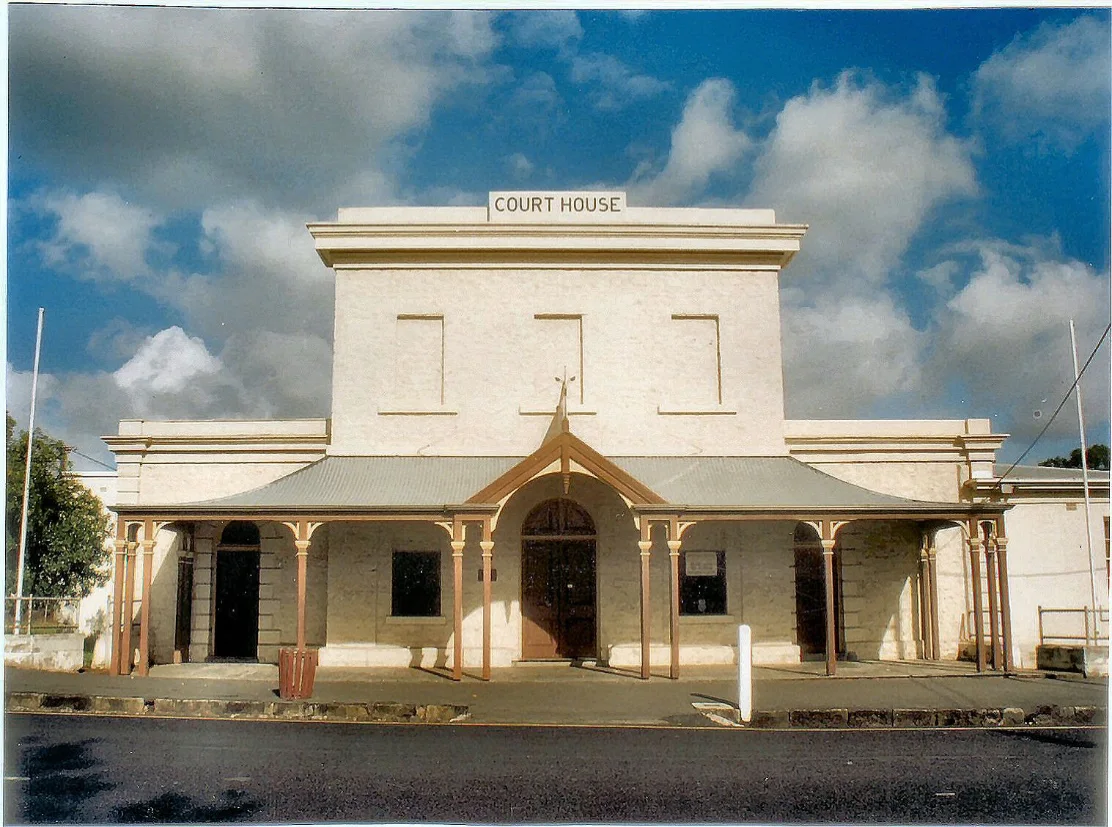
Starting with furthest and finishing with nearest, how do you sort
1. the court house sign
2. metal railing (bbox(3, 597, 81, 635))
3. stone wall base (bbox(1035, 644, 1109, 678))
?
the court house sign → metal railing (bbox(3, 597, 81, 635)) → stone wall base (bbox(1035, 644, 1109, 678))

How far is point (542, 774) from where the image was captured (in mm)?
9188

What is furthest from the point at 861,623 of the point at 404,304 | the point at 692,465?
the point at 404,304

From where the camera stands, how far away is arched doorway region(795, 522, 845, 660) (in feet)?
61.8

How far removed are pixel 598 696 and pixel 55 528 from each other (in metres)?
20.7

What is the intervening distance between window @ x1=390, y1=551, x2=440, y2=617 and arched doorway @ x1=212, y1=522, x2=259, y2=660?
2880 mm

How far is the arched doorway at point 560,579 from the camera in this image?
18.4 metres

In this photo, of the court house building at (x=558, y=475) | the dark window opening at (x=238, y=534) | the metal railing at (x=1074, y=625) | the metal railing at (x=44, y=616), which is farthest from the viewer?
the dark window opening at (x=238, y=534)

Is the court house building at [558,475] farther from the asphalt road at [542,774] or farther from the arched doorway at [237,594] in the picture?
the asphalt road at [542,774]

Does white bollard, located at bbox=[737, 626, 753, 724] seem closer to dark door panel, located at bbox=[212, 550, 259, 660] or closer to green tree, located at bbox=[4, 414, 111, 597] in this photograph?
dark door panel, located at bbox=[212, 550, 259, 660]

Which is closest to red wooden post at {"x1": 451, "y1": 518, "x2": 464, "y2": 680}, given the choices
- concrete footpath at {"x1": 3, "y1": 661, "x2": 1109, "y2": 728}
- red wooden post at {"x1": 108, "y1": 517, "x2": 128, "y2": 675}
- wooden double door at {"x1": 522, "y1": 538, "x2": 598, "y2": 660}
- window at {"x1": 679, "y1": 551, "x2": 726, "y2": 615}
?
concrete footpath at {"x1": 3, "y1": 661, "x2": 1109, "y2": 728}

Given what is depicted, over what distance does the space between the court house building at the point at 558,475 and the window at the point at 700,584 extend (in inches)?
1.7

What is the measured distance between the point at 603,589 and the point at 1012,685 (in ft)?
23.1

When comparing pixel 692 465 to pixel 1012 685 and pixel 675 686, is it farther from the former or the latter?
pixel 1012 685

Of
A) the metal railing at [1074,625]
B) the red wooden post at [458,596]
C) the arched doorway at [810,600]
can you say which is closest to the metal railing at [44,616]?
the red wooden post at [458,596]
